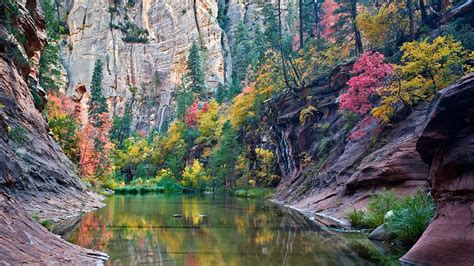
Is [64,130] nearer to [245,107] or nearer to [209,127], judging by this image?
[245,107]

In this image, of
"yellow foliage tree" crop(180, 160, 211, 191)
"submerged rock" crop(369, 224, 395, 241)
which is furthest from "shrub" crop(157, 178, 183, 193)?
"submerged rock" crop(369, 224, 395, 241)

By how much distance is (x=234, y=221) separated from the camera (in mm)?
18172

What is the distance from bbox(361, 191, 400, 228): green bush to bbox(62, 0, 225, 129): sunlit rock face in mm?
70152

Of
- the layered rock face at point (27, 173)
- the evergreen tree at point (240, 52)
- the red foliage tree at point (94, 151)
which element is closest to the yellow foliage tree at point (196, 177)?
the red foliage tree at point (94, 151)

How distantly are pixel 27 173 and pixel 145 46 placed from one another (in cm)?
7299

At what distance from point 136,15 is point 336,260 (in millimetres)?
87904

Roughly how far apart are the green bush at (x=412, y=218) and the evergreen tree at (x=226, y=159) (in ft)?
122

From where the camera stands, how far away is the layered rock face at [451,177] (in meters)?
8.46

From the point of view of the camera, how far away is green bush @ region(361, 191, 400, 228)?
1447 centimetres

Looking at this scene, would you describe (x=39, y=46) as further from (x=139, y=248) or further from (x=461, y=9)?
(x=461, y=9)

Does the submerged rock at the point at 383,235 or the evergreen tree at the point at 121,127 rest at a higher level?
the evergreen tree at the point at 121,127

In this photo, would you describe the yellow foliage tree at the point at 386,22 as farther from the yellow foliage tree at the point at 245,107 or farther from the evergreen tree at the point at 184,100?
the evergreen tree at the point at 184,100

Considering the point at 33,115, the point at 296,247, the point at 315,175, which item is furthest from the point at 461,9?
the point at 33,115

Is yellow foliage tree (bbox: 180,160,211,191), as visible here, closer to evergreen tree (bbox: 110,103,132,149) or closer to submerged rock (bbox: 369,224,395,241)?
evergreen tree (bbox: 110,103,132,149)
